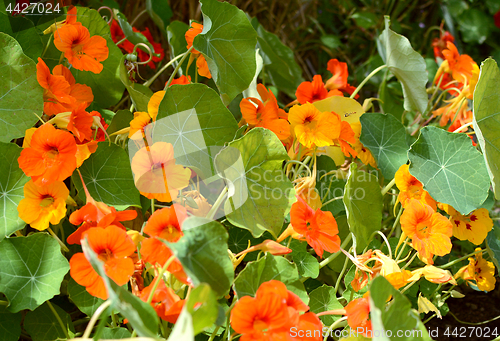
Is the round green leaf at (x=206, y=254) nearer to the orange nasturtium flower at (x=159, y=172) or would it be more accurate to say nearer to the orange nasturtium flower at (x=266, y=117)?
the orange nasturtium flower at (x=159, y=172)

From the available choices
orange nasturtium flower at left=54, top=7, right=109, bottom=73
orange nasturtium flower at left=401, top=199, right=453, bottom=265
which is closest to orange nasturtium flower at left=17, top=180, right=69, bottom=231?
orange nasturtium flower at left=54, top=7, right=109, bottom=73

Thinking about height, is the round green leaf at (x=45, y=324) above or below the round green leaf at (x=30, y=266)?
below

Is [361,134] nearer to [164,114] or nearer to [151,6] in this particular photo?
[164,114]

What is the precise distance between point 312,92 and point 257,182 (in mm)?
334

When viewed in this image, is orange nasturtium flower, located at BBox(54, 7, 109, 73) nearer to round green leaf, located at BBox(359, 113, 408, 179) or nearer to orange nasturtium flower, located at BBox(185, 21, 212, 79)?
orange nasturtium flower, located at BBox(185, 21, 212, 79)

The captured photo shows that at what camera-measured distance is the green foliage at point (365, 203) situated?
0.80 metres

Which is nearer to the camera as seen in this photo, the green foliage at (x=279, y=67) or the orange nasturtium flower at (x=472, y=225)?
the orange nasturtium flower at (x=472, y=225)

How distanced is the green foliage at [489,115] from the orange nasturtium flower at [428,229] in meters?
0.17

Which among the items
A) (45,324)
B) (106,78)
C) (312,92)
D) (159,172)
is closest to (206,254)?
(159,172)

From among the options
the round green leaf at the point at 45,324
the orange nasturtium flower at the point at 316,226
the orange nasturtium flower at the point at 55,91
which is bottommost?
the round green leaf at the point at 45,324

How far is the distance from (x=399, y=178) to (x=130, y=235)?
55 cm

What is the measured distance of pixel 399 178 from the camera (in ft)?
2.63

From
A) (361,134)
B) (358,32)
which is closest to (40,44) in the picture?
(361,134)

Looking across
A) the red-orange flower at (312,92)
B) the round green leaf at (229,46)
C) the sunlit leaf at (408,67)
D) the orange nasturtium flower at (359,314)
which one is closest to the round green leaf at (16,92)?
the round green leaf at (229,46)
